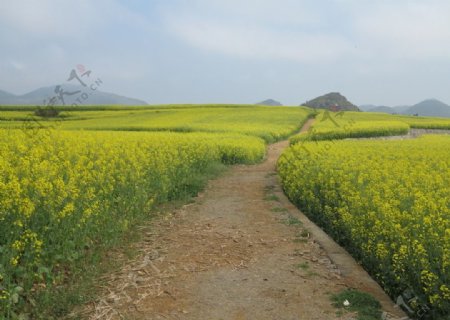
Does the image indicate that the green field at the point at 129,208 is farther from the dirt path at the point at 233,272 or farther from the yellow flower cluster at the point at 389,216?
the dirt path at the point at 233,272

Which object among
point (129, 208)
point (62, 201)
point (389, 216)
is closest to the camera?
point (389, 216)

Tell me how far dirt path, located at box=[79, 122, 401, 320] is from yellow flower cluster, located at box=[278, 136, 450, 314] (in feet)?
1.31

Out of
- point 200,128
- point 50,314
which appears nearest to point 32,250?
point 50,314

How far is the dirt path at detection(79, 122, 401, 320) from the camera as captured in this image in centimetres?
573

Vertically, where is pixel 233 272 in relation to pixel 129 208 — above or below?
below

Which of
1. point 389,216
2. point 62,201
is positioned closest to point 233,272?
point 389,216

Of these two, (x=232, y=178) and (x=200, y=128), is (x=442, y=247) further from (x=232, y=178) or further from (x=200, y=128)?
(x=200, y=128)

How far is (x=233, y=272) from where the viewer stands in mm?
6969

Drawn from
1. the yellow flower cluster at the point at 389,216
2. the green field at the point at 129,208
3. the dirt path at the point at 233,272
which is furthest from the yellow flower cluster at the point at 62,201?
the yellow flower cluster at the point at 389,216

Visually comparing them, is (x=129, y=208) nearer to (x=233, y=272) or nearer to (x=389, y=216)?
(x=233, y=272)

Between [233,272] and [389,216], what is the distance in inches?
104

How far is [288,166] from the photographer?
1377 centimetres

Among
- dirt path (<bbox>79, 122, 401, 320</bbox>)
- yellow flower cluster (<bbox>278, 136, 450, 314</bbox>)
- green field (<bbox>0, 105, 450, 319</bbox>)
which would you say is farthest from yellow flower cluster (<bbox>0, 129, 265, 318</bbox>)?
yellow flower cluster (<bbox>278, 136, 450, 314</bbox>)

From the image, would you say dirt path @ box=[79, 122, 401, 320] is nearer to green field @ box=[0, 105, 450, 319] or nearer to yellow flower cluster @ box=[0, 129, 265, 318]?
green field @ box=[0, 105, 450, 319]
